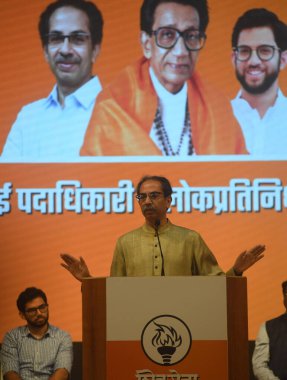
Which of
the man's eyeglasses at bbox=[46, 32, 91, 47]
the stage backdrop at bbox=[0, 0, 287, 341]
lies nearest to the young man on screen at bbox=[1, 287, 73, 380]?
the stage backdrop at bbox=[0, 0, 287, 341]

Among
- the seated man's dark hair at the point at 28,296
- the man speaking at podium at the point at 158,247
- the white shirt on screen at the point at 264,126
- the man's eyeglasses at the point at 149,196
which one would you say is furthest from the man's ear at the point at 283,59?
Result: the seated man's dark hair at the point at 28,296

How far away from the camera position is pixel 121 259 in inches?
145

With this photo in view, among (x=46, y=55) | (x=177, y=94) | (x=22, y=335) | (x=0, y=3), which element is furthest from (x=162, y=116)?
(x=22, y=335)

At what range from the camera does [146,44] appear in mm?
5133

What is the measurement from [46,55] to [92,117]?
502 millimetres

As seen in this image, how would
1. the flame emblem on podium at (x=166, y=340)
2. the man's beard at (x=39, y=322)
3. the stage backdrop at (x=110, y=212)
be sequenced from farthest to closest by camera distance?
the stage backdrop at (x=110, y=212) → the man's beard at (x=39, y=322) → the flame emblem on podium at (x=166, y=340)

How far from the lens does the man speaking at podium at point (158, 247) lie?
3.58m

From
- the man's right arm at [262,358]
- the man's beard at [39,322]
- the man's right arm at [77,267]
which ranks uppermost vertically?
the man's right arm at [77,267]

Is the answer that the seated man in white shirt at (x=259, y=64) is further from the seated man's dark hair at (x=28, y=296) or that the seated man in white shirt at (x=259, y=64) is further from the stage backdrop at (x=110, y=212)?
the seated man's dark hair at (x=28, y=296)

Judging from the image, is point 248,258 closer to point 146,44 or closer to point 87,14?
point 146,44

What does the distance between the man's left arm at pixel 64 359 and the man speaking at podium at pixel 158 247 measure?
988 millimetres

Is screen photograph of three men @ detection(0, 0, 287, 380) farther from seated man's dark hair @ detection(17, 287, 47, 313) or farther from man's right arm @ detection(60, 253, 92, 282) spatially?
man's right arm @ detection(60, 253, 92, 282)

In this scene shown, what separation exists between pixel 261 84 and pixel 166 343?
2590 mm

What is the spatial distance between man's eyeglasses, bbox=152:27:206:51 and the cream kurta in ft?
5.90
